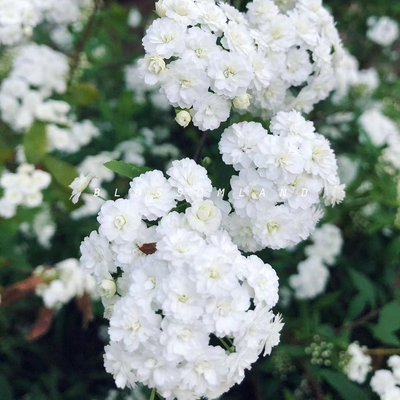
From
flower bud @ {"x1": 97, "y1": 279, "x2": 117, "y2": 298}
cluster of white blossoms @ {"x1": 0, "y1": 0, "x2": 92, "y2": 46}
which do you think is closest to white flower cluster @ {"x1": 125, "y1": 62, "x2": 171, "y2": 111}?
cluster of white blossoms @ {"x1": 0, "y1": 0, "x2": 92, "y2": 46}

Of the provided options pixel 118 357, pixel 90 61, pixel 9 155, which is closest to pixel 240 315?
pixel 118 357

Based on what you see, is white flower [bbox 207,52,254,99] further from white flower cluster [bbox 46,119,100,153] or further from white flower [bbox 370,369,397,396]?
white flower cluster [bbox 46,119,100,153]

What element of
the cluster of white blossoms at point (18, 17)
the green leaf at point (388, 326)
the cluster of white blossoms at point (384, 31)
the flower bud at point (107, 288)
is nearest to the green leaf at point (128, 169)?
the flower bud at point (107, 288)

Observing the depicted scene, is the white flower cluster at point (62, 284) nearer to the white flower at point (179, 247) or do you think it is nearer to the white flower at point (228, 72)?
the white flower at point (179, 247)

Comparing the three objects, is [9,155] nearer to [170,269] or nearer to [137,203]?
[137,203]

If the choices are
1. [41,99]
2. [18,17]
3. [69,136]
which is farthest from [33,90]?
[18,17]

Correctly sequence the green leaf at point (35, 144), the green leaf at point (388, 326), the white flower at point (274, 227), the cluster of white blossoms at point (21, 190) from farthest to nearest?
1. the green leaf at point (35, 144)
2. the cluster of white blossoms at point (21, 190)
3. the green leaf at point (388, 326)
4. the white flower at point (274, 227)
